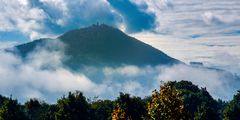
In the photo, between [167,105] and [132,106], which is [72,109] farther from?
[167,105]

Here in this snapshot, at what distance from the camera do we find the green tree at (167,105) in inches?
2042

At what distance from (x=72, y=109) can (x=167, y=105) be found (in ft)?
237

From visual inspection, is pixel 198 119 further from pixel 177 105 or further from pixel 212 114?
pixel 177 105

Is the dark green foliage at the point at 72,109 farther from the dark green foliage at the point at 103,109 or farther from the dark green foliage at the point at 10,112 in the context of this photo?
the dark green foliage at the point at 103,109

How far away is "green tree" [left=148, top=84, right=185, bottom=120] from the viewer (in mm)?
51875

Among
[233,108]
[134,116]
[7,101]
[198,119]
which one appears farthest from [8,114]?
[233,108]

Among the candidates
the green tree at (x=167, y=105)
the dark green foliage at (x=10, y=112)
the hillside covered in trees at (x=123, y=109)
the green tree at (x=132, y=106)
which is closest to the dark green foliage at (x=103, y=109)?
the hillside covered in trees at (x=123, y=109)

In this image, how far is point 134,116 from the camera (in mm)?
137625

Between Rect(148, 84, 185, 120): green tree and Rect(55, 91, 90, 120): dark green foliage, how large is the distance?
68.4m

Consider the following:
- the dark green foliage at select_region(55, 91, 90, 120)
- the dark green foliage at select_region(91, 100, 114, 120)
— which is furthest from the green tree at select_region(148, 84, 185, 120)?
the dark green foliage at select_region(91, 100, 114, 120)

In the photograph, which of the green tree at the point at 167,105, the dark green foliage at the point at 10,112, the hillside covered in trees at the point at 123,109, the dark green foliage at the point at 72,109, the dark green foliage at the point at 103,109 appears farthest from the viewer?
the dark green foliage at the point at 103,109

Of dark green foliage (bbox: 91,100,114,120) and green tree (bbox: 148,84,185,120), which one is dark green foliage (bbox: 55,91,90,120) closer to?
dark green foliage (bbox: 91,100,114,120)

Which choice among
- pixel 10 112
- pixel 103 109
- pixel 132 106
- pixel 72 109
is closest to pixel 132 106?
pixel 132 106

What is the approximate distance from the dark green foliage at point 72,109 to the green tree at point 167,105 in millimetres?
68388
